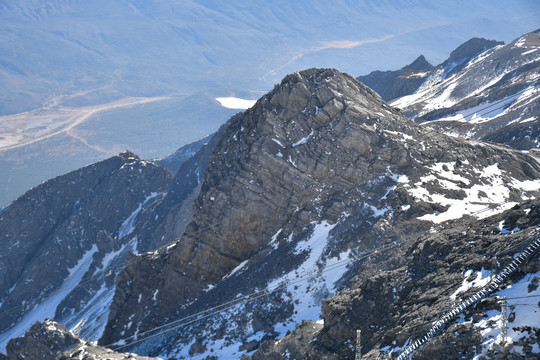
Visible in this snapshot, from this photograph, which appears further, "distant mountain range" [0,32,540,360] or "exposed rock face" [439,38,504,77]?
"exposed rock face" [439,38,504,77]

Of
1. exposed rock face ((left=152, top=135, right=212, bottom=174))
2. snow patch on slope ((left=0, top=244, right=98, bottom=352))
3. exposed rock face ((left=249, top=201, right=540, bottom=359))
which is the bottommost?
snow patch on slope ((left=0, top=244, right=98, bottom=352))

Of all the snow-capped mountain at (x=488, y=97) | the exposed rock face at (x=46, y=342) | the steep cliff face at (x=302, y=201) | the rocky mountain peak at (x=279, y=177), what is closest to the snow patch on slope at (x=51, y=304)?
the steep cliff face at (x=302, y=201)

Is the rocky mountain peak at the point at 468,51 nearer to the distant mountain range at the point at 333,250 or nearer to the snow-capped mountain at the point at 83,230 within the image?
the snow-capped mountain at the point at 83,230

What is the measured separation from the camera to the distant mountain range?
72.4 ft

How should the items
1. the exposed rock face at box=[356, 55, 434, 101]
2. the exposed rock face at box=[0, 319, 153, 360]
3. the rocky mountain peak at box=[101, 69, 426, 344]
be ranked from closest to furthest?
the exposed rock face at box=[0, 319, 153, 360], the rocky mountain peak at box=[101, 69, 426, 344], the exposed rock face at box=[356, 55, 434, 101]

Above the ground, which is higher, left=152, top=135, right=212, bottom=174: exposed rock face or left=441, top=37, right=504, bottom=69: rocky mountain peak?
left=441, top=37, right=504, bottom=69: rocky mountain peak

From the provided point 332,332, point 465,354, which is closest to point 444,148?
point 332,332

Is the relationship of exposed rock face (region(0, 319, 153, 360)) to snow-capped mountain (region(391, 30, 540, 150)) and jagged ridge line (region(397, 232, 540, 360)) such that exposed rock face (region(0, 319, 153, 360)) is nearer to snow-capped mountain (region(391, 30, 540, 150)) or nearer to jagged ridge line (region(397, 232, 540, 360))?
jagged ridge line (region(397, 232, 540, 360))

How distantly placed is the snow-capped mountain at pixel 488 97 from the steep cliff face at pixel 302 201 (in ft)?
85.3

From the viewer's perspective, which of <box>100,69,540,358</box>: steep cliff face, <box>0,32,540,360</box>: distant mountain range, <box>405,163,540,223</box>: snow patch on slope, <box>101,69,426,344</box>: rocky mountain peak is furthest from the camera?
<box>101,69,426,344</box>: rocky mountain peak

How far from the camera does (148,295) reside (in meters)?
50.6

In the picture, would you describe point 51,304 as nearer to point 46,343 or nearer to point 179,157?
point 46,343

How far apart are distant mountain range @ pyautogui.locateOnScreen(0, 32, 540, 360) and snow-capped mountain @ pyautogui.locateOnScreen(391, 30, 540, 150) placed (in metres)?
27.2

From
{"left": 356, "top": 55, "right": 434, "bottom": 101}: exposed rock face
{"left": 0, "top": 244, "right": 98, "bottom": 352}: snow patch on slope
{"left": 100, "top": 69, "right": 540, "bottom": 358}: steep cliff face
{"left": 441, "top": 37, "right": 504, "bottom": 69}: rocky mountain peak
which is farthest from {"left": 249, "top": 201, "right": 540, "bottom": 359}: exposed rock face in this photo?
{"left": 441, "top": 37, "right": 504, "bottom": 69}: rocky mountain peak
